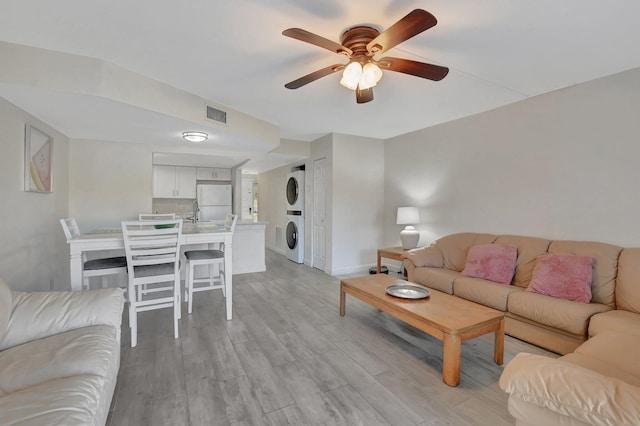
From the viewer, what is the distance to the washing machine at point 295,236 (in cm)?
561

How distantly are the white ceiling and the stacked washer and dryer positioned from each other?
2.47 meters

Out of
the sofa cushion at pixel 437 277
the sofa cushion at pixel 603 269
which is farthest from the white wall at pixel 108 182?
the sofa cushion at pixel 603 269

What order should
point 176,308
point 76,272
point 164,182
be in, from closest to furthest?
point 76,272 < point 176,308 < point 164,182

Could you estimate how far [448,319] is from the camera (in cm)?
195

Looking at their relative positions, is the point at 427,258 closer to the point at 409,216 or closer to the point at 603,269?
the point at 409,216

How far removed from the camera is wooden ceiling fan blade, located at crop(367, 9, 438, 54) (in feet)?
4.46

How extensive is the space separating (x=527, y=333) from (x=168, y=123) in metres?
4.04

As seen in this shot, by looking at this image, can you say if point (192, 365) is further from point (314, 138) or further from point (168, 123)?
point (314, 138)

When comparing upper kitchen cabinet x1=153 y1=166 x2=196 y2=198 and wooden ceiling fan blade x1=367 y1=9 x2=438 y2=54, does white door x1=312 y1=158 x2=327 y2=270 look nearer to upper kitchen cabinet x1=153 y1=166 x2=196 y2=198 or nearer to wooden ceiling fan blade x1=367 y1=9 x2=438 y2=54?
upper kitchen cabinet x1=153 y1=166 x2=196 y2=198

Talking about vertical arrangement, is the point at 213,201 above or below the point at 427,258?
above

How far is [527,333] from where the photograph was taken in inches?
95.3

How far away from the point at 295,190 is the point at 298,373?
416 centimetres

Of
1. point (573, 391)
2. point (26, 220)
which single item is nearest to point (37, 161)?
point (26, 220)

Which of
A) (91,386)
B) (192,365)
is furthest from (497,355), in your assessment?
(91,386)
